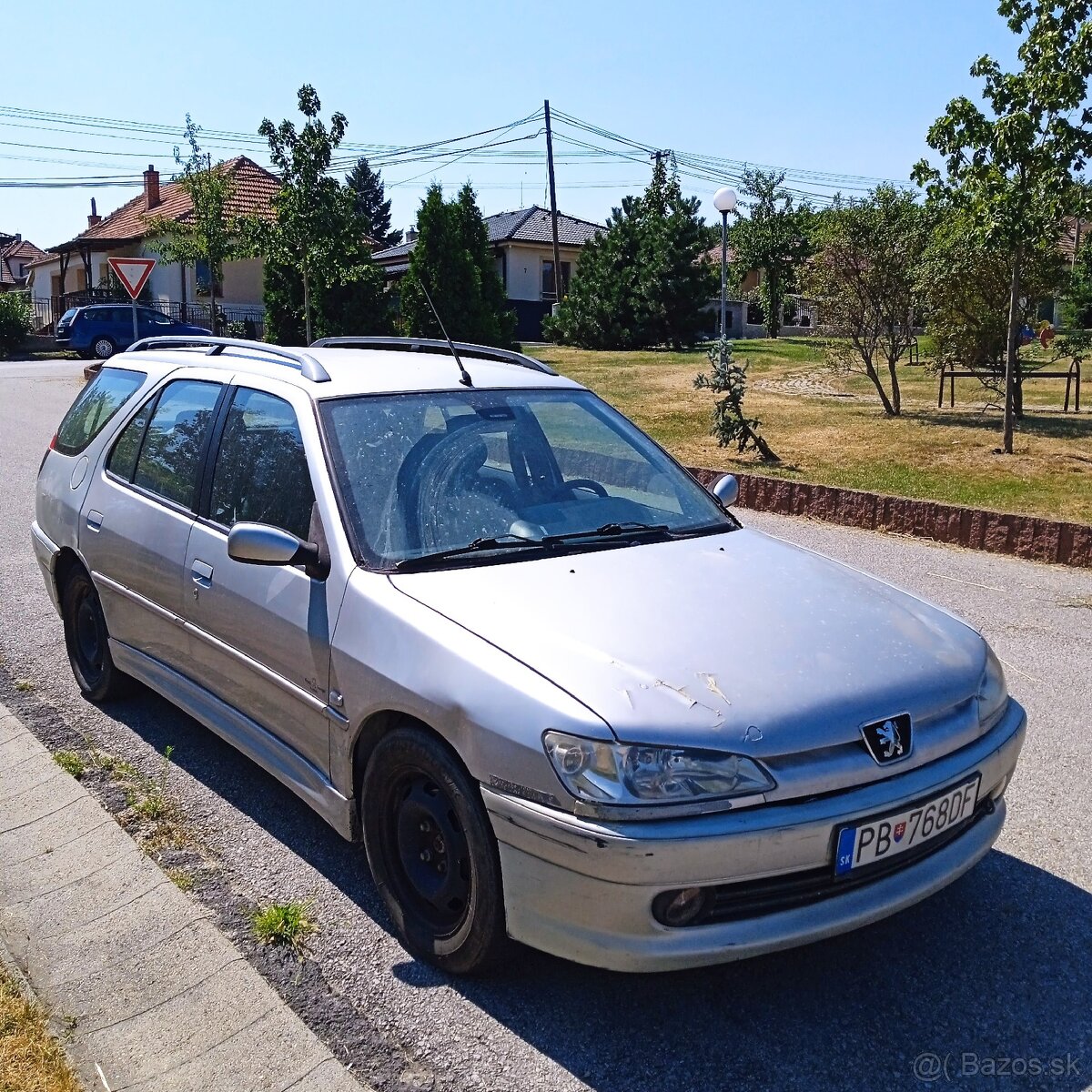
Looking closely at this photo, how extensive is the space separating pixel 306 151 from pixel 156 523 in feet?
60.0

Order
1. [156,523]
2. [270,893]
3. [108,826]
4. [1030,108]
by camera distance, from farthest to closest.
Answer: [1030,108] → [156,523] → [108,826] → [270,893]

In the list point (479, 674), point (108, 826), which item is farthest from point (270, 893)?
point (479, 674)

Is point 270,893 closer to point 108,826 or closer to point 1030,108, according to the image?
point 108,826

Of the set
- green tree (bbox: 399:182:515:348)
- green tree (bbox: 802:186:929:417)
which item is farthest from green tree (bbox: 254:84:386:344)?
green tree (bbox: 802:186:929:417)

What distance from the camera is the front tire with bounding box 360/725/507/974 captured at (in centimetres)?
294

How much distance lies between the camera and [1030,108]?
12.4m

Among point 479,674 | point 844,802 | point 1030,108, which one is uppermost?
point 1030,108

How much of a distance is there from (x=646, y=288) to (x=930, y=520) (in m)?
24.3

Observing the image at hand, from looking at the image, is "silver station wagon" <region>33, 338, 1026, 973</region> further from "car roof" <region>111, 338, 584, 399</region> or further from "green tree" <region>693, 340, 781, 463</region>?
"green tree" <region>693, 340, 781, 463</region>

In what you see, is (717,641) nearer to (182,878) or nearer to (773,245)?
(182,878)

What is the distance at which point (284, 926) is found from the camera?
3391 mm

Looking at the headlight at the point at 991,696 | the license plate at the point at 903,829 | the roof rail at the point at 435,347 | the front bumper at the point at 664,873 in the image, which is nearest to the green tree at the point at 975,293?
the roof rail at the point at 435,347

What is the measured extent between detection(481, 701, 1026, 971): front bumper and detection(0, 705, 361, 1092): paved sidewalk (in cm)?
63

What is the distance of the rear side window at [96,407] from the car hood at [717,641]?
2.64 meters
